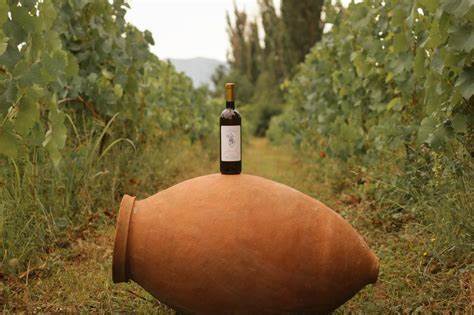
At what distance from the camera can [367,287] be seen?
3.15 m

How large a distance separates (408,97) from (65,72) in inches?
109

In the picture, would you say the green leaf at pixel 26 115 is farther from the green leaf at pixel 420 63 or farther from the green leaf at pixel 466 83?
the green leaf at pixel 420 63

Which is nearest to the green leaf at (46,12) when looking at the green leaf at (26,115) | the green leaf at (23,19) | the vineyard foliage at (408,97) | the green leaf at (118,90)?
the green leaf at (23,19)

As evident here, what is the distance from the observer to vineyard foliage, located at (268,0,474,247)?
10.2 feet

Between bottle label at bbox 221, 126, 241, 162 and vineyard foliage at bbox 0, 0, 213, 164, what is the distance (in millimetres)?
1052

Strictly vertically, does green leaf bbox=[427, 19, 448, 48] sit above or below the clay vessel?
above

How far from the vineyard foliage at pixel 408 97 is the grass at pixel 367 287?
0.84 feet

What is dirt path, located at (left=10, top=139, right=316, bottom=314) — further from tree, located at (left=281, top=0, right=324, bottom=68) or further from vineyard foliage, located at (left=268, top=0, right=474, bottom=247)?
tree, located at (left=281, top=0, right=324, bottom=68)

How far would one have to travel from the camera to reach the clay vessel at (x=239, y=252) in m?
2.37

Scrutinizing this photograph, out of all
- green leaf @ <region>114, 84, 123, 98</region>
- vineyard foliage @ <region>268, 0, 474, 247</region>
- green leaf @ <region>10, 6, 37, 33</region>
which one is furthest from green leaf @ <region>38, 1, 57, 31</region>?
vineyard foliage @ <region>268, 0, 474, 247</region>

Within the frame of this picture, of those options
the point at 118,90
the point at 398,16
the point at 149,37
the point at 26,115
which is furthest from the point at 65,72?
the point at 398,16

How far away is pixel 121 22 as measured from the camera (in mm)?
5551

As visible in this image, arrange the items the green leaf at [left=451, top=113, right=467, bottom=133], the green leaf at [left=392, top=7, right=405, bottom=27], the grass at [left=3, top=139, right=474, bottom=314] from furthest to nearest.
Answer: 1. the green leaf at [left=392, top=7, right=405, bottom=27]
2. the green leaf at [left=451, top=113, right=467, bottom=133]
3. the grass at [left=3, top=139, right=474, bottom=314]

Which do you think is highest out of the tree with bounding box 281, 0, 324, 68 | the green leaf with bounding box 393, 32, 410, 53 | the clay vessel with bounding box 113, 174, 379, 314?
the tree with bounding box 281, 0, 324, 68
